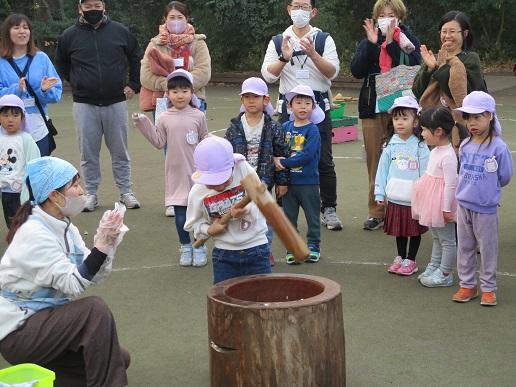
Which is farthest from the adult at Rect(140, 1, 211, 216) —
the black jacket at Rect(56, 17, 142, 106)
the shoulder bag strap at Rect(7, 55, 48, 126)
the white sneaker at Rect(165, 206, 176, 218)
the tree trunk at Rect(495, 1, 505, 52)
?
the tree trunk at Rect(495, 1, 505, 52)

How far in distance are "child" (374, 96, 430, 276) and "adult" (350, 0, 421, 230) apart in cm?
101

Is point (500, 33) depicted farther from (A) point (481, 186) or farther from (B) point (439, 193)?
(A) point (481, 186)

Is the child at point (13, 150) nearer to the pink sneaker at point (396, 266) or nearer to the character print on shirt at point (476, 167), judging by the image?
the pink sneaker at point (396, 266)

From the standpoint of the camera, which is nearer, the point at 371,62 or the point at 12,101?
the point at 12,101

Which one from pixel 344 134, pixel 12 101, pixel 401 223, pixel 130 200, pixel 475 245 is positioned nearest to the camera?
pixel 475 245

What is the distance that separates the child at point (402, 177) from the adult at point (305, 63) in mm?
1077

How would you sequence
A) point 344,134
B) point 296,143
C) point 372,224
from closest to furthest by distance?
point 296,143 → point 372,224 → point 344,134

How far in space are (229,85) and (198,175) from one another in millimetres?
19459

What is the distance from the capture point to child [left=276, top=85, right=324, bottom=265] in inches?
284

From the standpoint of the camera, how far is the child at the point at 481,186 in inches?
239

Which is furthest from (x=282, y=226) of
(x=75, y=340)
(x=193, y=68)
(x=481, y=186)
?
(x=193, y=68)

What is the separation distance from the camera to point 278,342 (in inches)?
176

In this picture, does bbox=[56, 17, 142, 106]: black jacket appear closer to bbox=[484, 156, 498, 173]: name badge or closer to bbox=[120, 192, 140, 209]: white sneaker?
bbox=[120, 192, 140, 209]: white sneaker

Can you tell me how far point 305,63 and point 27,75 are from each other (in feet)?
8.39
